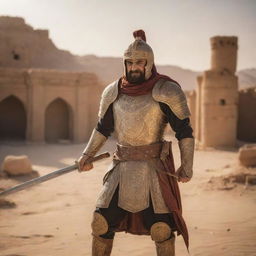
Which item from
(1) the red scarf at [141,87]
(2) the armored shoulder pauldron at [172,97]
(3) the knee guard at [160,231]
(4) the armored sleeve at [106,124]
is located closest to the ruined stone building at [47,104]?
(4) the armored sleeve at [106,124]

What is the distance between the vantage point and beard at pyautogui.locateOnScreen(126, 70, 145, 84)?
330cm

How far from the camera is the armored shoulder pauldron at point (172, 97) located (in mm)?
3168

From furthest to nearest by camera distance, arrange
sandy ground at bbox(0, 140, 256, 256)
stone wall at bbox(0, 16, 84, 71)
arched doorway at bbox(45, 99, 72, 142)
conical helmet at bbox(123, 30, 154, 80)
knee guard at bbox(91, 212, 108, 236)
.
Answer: stone wall at bbox(0, 16, 84, 71)
arched doorway at bbox(45, 99, 72, 142)
sandy ground at bbox(0, 140, 256, 256)
conical helmet at bbox(123, 30, 154, 80)
knee guard at bbox(91, 212, 108, 236)

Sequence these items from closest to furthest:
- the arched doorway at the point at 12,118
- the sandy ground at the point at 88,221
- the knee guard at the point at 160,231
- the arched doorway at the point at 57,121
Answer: the knee guard at the point at 160,231 → the sandy ground at the point at 88,221 → the arched doorway at the point at 57,121 → the arched doorway at the point at 12,118

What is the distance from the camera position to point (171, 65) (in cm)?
7000

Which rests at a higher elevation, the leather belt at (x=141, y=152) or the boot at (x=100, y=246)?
the leather belt at (x=141, y=152)

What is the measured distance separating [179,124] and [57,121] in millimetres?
17064

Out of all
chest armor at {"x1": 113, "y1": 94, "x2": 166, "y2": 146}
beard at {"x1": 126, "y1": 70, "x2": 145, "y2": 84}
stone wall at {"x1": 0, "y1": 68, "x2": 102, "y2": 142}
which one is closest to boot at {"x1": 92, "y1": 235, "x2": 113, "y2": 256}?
chest armor at {"x1": 113, "y1": 94, "x2": 166, "y2": 146}

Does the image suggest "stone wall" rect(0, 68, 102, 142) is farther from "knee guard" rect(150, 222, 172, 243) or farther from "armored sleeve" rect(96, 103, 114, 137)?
"knee guard" rect(150, 222, 172, 243)

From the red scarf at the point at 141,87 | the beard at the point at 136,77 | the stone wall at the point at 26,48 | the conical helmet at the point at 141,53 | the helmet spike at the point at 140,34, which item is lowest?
the red scarf at the point at 141,87

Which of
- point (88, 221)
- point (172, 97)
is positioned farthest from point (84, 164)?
point (88, 221)

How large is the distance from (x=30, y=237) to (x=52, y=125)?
14843 mm

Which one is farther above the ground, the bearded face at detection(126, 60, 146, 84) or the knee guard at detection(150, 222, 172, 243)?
the bearded face at detection(126, 60, 146, 84)

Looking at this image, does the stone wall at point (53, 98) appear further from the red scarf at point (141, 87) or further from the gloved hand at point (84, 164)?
the red scarf at point (141, 87)
